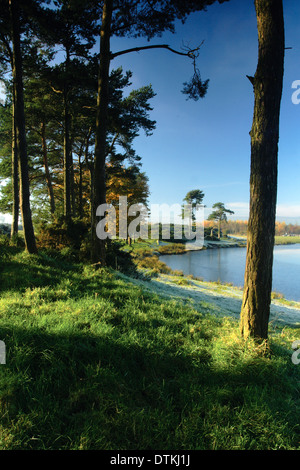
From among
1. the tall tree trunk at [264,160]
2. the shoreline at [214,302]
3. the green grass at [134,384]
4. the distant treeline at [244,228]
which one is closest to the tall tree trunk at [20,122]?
the shoreline at [214,302]

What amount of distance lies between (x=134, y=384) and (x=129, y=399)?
0.23 metres

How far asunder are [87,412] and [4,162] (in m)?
20.9

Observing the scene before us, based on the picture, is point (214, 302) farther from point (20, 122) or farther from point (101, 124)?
point (20, 122)

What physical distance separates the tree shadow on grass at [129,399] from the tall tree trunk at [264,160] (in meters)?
1.05

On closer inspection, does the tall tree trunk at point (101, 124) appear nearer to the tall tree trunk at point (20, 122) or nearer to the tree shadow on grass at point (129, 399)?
the tall tree trunk at point (20, 122)

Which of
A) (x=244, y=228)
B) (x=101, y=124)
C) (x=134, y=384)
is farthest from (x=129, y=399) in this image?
(x=244, y=228)

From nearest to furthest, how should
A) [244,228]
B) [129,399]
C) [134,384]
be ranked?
[129,399]
[134,384]
[244,228]

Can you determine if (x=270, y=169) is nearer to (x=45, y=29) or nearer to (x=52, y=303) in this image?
(x=52, y=303)

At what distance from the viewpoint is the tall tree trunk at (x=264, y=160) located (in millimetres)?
3217

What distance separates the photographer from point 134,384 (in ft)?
7.77

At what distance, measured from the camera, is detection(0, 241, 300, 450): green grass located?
1.82 metres

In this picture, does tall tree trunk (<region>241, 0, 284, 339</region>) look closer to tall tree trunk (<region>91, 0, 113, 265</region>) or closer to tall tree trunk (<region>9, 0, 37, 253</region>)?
tall tree trunk (<region>91, 0, 113, 265</region>)

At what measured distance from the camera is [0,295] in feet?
14.8
